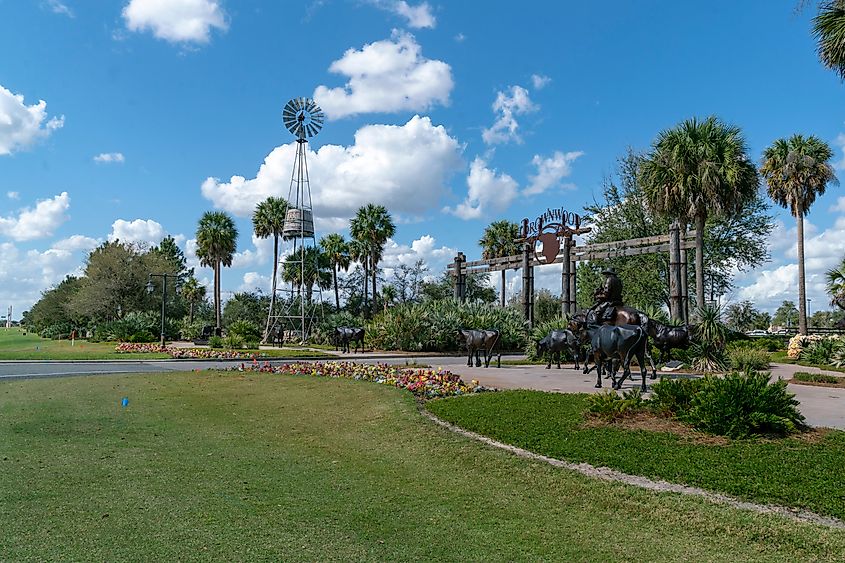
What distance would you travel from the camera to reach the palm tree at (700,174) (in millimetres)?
25531

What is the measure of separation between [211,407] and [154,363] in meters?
14.3

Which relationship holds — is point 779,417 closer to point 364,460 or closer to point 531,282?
point 364,460

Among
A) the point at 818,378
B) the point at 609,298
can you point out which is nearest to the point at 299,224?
the point at 609,298

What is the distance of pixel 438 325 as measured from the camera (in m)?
33.2

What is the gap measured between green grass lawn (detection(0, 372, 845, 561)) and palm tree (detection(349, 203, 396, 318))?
43.3 metres

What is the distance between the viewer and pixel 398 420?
10695 mm

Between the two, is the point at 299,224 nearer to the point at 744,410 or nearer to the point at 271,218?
the point at 271,218

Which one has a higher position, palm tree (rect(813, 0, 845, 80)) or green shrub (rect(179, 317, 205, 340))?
palm tree (rect(813, 0, 845, 80))

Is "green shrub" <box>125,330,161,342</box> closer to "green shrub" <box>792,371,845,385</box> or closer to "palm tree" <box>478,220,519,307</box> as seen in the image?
"palm tree" <box>478,220,519,307</box>

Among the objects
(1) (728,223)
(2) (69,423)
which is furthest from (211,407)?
(1) (728,223)

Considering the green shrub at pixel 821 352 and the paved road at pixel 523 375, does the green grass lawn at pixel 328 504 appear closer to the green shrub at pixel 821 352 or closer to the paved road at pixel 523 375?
the paved road at pixel 523 375

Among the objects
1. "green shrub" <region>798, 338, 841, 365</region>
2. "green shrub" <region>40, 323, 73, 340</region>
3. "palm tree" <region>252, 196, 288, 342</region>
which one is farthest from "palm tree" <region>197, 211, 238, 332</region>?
"green shrub" <region>798, 338, 841, 365</region>

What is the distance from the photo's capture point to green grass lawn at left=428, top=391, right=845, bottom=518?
6.14 metres

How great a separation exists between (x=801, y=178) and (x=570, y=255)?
1752 centimetres
